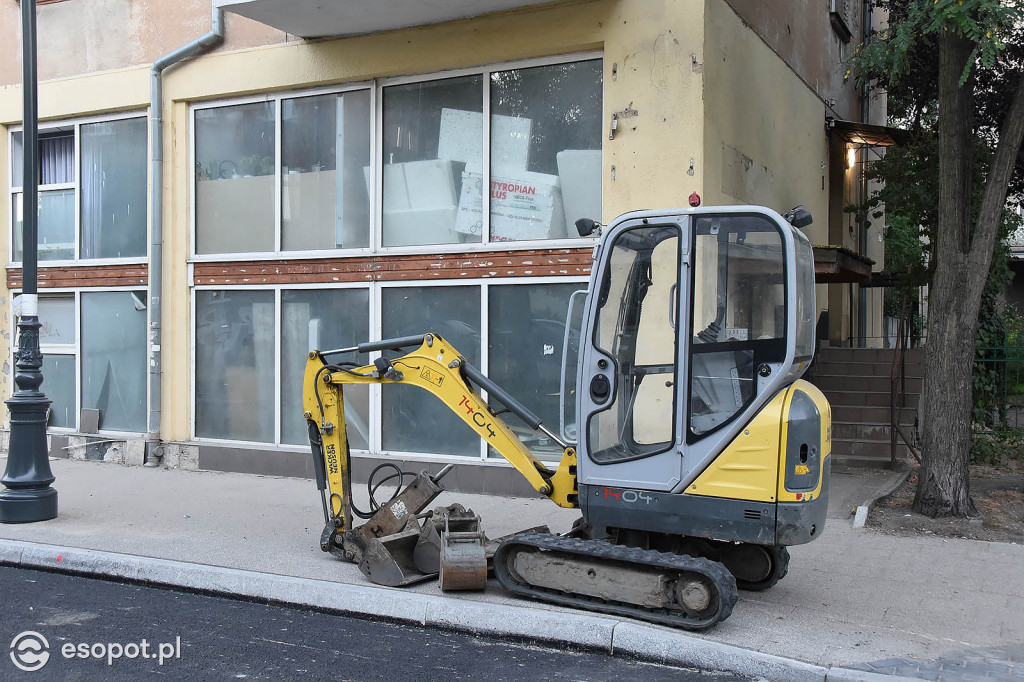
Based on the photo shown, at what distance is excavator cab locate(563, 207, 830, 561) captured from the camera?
548 centimetres

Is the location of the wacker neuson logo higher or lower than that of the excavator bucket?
lower

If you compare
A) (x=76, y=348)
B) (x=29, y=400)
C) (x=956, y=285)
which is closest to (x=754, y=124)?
(x=956, y=285)

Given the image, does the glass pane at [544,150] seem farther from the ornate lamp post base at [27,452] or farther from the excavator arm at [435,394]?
the ornate lamp post base at [27,452]

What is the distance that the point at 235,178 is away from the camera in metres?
11.9

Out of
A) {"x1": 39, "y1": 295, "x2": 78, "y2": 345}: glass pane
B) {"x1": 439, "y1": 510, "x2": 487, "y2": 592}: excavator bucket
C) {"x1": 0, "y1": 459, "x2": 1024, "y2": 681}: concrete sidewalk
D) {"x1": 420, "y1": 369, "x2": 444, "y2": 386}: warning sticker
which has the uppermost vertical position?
{"x1": 39, "y1": 295, "x2": 78, "y2": 345}: glass pane

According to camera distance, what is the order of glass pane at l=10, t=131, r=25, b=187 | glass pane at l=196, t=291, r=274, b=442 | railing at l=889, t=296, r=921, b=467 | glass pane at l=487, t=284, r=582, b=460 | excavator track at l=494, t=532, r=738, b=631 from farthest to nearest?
glass pane at l=10, t=131, r=25, b=187 < glass pane at l=196, t=291, r=274, b=442 < railing at l=889, t=296, r=921, b=467 < glass pane at l=487, t=284, r=582, b=460 < excavator track at l=494, t=532, r=738, b=631

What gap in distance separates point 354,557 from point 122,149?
8309 millimetres

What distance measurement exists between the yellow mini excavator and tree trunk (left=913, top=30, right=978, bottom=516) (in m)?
3.46

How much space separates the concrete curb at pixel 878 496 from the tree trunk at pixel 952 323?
462 mm

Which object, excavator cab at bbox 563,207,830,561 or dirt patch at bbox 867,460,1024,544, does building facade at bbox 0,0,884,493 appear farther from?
excavator cab at bbox 563,207,830,561

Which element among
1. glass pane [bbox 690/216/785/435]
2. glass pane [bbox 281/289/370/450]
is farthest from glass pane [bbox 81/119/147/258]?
glass pane [bbox 690/216/785/435]

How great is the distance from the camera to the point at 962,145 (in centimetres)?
901

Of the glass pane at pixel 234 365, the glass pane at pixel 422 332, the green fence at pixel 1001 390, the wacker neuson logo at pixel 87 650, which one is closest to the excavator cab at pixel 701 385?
the wacker neuson logo at pixel 87 650

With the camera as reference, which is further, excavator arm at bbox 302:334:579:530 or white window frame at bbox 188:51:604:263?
white window frame at bbox 188:51:604:263
